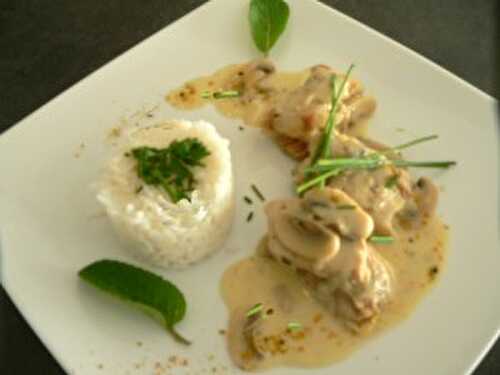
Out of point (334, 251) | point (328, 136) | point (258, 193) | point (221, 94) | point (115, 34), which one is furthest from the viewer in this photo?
point (115, 34)

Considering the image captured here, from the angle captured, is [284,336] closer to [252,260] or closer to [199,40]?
[252,260]

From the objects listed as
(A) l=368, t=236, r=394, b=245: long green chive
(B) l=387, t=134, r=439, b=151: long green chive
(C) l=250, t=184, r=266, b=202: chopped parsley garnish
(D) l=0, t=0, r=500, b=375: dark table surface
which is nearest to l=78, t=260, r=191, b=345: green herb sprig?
(C) l=250, t=184, r=266, b=202: chopped parsley garnish

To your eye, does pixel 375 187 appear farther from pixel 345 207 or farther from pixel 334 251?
pixel 334 251

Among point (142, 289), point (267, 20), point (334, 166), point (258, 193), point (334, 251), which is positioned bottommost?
point (142, 289)

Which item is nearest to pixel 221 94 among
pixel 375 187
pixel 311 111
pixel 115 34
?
pixel 311 111

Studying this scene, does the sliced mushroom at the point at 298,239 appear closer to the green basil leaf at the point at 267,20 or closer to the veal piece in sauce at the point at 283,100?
the veal piece in sauce at the point at 283,100

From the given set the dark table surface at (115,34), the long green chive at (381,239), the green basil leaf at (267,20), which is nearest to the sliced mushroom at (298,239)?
the long green chive at (381,239)
